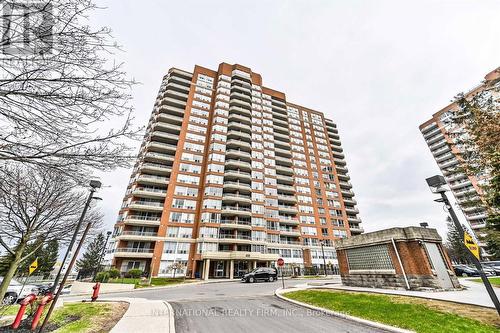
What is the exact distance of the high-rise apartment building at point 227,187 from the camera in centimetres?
3735

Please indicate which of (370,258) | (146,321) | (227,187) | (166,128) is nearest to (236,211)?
(227,187)

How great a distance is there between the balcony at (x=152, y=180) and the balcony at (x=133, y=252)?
11.6m

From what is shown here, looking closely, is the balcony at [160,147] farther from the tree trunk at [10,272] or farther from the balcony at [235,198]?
the tree trunk at [10,272]

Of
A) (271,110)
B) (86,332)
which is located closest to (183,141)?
(271,110)

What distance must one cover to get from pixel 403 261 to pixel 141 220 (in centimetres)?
3665

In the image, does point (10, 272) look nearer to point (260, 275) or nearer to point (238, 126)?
point (260, 275)

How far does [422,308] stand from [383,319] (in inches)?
87.2

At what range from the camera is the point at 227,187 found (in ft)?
144

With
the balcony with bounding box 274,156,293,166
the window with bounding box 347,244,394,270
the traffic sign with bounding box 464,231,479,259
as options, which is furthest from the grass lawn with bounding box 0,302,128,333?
the balcony with bounding box 274,156,293,166

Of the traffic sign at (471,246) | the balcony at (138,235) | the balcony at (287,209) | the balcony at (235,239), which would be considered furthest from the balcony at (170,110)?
the traffic sign at (471,246)

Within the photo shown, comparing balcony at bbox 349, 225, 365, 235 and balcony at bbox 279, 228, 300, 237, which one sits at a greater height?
balcony at bbox 349, 225, 365, 235

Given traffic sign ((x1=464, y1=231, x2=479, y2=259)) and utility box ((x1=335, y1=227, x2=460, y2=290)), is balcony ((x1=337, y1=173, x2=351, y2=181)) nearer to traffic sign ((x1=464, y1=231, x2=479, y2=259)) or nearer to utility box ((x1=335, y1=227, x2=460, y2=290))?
utility box ((x1=335, y1=227, x2=460, y2=290))

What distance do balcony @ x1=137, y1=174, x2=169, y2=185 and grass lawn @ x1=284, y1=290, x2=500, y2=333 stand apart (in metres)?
35.8

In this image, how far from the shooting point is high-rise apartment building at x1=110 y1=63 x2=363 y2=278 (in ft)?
123
